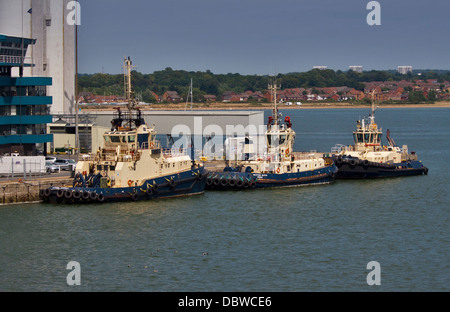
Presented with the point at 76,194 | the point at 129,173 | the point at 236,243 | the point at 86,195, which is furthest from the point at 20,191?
the point at 236,243

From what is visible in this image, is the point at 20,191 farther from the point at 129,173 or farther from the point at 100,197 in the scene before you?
the point at 129,173

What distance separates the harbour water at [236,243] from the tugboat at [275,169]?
3.05ft

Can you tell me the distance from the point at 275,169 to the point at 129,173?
12073 mm

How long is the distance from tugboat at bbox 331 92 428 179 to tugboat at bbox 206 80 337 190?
7.88 ft

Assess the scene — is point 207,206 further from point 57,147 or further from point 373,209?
point 57,147

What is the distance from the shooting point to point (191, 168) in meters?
51.9

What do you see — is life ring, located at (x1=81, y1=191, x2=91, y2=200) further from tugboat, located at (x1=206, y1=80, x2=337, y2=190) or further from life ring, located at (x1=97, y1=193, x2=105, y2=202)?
tugboat, located at (x1=206, y1=80, x2=337, y2=190)

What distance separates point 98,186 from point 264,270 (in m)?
17.7

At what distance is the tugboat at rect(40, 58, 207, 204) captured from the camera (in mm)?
45688

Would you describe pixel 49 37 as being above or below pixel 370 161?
above

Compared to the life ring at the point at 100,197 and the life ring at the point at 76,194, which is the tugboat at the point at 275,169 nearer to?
the life ring at the point at 100,197

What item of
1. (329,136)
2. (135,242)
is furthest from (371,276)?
(329,136)

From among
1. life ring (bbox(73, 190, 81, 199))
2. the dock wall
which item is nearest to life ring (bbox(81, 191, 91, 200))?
life ring (bbox(73, 190, 81, 199))

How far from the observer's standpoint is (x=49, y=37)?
79.4 metres
